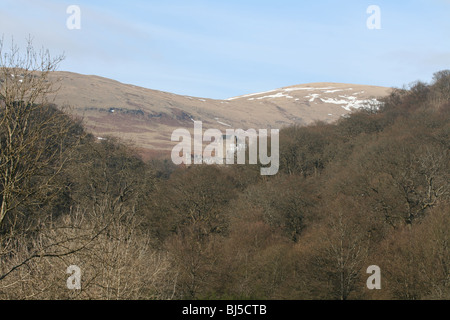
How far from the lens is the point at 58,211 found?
48.9 meters

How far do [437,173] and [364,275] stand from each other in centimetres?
1781

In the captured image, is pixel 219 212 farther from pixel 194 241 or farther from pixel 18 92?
pixel 18 92

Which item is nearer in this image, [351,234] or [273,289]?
[273,289]

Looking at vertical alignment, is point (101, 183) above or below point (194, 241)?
above

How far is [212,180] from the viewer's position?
66.5 metres

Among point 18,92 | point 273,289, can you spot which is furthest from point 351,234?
point 18,92
